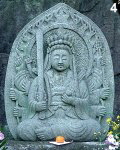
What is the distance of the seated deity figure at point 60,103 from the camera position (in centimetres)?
713

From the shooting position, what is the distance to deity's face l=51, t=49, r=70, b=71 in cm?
734

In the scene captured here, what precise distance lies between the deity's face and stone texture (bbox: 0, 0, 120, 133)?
3.37ft

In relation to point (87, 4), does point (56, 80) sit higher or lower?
lower

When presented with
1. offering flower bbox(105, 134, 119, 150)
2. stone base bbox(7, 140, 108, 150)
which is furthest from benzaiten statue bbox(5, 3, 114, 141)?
offering flower bbox(105, 134, 119, 150)

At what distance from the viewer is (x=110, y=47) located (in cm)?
821

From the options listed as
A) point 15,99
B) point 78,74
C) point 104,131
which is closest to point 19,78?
point 15,99

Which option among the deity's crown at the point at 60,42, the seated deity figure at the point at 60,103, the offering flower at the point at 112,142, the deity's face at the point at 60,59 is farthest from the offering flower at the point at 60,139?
the offering flower at the point at 112,142

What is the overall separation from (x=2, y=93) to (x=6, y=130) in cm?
63

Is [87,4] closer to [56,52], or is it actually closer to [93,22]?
[93,22]

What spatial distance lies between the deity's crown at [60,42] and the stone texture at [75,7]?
90 cm

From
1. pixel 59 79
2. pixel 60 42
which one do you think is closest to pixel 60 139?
pixel 59 79

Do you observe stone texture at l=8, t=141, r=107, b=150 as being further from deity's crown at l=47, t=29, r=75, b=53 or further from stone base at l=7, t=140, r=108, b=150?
deity's crown at l=47, t=29, r=75, b=53

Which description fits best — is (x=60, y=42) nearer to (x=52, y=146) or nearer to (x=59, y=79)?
(x=59, y=79)

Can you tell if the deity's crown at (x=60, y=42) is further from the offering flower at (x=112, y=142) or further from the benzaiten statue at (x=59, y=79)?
the offering flower at (x=112, y=142)
